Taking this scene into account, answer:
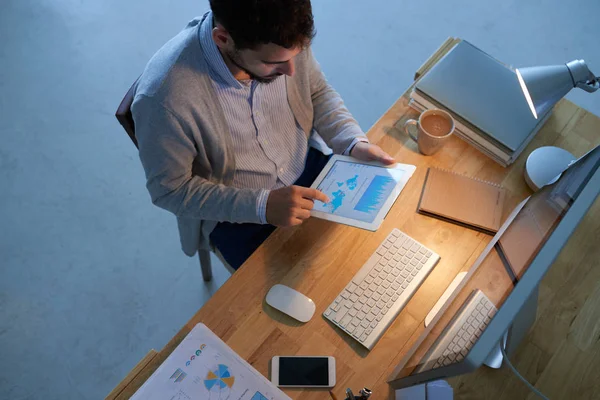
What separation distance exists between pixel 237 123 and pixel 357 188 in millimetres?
338

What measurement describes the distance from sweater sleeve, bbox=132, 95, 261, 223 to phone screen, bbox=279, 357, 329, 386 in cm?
34

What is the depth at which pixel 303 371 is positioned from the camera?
1.04 meters

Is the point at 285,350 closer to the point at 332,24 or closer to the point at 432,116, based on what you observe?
the point at 432,116

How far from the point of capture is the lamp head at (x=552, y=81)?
1136 millimetres

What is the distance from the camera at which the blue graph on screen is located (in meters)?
1.20

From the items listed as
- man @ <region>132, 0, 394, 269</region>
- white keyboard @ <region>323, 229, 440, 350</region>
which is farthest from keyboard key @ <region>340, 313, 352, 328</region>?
man @ <region>132, 0, 394, 269</region>

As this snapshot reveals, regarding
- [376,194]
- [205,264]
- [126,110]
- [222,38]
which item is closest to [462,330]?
[376,194]

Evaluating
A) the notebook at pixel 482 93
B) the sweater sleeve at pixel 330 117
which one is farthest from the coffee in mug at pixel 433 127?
the sweater sleeve at pixel 330 117

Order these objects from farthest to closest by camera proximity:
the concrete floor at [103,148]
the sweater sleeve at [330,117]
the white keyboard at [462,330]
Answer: the concrete floor at [103,148]
the sweater sleeve at [330,117]
the white keyboard at [462,330]

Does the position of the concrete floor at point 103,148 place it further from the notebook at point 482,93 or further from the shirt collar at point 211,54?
the shirt collar at point 211,54

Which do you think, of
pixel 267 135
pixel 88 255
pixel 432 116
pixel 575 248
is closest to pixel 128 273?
pixel 88 255

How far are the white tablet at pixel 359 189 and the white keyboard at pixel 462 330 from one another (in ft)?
0.98

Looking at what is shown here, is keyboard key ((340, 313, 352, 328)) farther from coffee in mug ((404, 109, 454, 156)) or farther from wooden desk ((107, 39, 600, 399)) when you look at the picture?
coffee in mug ((404, 109, 454, 156))

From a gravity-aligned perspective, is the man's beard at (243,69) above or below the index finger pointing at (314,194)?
above
